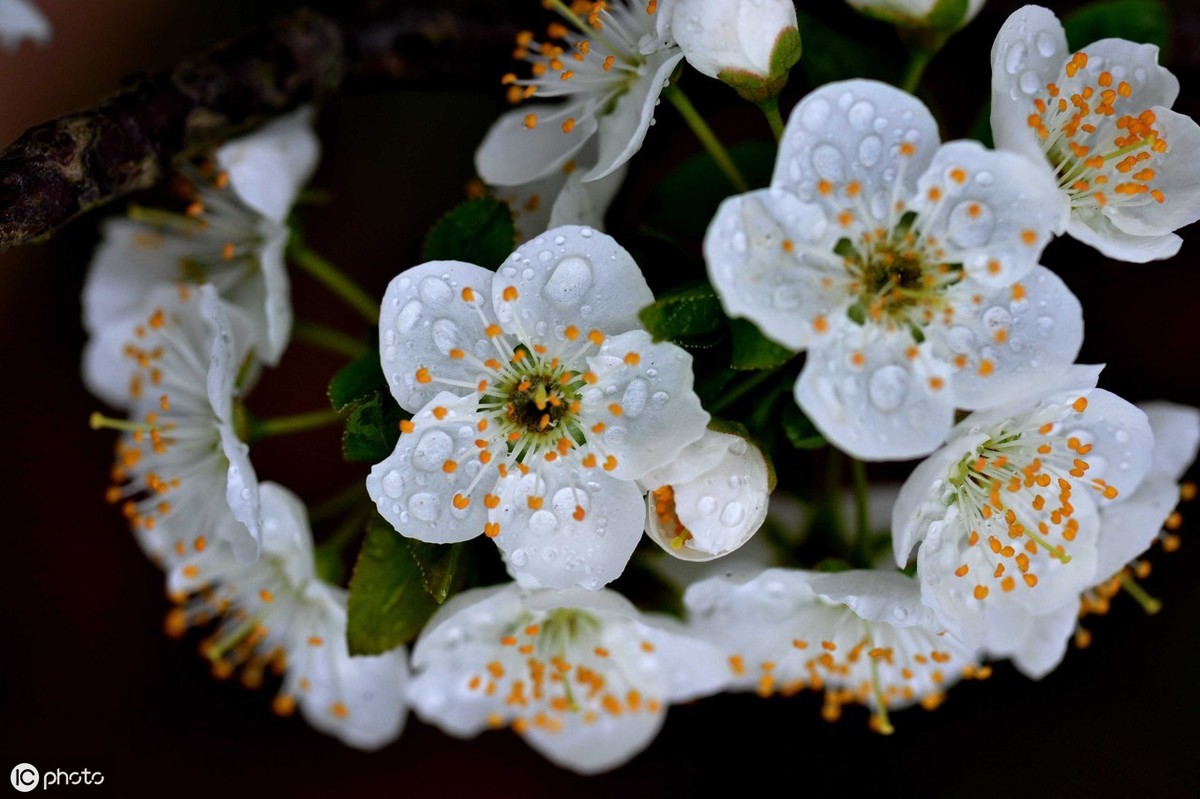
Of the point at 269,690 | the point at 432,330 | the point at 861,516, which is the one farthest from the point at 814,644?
the point at 269,690

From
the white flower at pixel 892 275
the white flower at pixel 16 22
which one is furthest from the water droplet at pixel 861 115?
the white flower at pixel 16 22

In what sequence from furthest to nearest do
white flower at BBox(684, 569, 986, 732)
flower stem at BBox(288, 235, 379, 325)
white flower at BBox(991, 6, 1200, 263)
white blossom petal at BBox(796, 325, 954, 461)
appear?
flower stem at BBox(288, 235, 379, 325), white flower at BBox(684, 569, 986, 732), white flower at BBox(991, 6, 1200, 263), white blossom petal at BBox(796, 325, 954, 461)

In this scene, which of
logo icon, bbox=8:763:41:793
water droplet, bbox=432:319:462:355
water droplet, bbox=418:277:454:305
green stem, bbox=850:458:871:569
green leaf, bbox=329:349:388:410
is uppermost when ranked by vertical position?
water droplet, bbox=418:277:454:305

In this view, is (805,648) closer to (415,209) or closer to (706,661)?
(706,661)

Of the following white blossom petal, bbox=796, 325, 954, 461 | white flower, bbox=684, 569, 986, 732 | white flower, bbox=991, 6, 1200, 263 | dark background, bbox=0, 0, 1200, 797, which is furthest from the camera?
dark background, bbox=0, 0, 1200, 797

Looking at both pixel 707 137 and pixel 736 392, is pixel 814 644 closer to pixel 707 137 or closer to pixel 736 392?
pixel 736 392

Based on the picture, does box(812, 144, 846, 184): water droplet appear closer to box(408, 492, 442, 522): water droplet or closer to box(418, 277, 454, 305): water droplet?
box(418, 277, 454, 305): water droplet

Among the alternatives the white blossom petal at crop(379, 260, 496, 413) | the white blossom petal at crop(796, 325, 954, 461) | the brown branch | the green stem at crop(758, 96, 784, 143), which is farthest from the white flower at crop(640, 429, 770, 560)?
the brown branch
